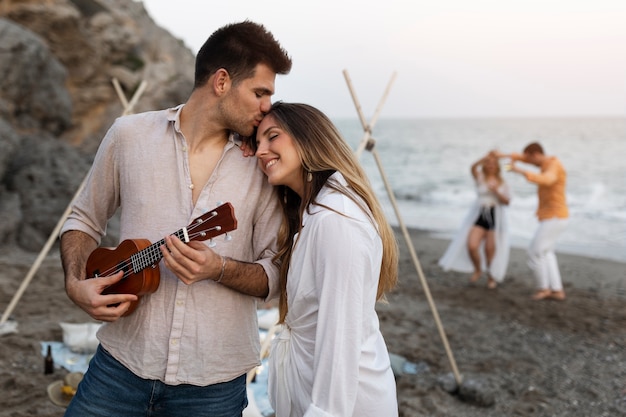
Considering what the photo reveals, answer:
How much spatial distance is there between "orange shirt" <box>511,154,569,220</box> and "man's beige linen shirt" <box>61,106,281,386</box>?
→ 6857 mm

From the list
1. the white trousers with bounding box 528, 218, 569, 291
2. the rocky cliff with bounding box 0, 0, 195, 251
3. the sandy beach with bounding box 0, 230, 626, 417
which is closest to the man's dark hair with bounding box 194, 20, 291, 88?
the sandy beach with bounding box 0, 230, 626, 417

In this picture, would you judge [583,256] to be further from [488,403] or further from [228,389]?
[228,389]

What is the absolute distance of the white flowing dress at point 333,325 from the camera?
1886 mm

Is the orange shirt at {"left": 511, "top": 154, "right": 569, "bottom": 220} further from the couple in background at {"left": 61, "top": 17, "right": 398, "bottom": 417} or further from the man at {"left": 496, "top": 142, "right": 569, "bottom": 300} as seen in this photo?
the couple in background at {"left": 61, "top": 17, "right": 398, "bottom": 417}

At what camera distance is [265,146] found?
2229mm

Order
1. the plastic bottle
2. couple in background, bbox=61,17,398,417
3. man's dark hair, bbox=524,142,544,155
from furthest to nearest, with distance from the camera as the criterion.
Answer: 1. man's dark hair, bbox=524,142,544,155
2. the plastic bottle
3. couple in background, bbox=61,17,398,417

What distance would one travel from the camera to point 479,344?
6.77m

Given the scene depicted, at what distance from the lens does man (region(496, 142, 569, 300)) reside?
8.34 metres

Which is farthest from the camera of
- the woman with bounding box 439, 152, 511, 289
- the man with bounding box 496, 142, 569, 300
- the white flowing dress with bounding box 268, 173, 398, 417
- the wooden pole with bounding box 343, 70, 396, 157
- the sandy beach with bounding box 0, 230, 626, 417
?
the woman with bounding box 439, 152, 511, 289

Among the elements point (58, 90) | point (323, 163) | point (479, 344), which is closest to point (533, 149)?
point (479, 344)

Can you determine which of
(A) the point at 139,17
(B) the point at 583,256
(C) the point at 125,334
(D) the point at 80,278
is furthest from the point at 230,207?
(A) the point at 139,17

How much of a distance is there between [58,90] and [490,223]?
8.71 meters

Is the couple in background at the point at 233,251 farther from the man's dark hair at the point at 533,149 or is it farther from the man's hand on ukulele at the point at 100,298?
the man's dark hair at the point at 533,149

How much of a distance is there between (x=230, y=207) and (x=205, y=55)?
0.69 metres
